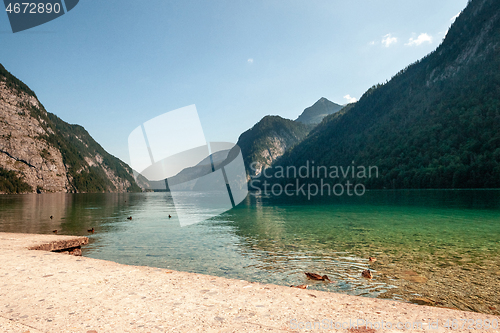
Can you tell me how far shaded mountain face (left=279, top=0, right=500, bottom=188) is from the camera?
113 meters

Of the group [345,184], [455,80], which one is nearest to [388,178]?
[345,184]

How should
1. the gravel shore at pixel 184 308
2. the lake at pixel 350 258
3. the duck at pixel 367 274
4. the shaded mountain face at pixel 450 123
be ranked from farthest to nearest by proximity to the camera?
the shaded mountain face at pixel 450 123, the duck at pixel 367 274, the lake at pixel 350 258, the gravel shore at pixel 184 308

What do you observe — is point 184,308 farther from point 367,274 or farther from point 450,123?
point 450,123

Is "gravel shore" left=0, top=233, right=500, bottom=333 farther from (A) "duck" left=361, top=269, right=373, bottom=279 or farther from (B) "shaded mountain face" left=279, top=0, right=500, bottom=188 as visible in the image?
(B) "shaded mountain face" left=279, top=0, right=500, bottom=188

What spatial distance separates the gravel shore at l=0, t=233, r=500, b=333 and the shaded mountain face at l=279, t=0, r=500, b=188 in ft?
423

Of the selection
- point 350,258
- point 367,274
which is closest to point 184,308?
point 367,274

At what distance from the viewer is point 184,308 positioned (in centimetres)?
508

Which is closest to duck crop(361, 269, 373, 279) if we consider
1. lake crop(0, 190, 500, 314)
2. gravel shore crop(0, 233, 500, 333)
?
lake crop(0, 190, 500, 314)

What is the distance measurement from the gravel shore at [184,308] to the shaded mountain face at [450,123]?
129m

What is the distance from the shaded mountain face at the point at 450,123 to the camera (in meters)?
113

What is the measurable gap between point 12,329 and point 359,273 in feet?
36.5

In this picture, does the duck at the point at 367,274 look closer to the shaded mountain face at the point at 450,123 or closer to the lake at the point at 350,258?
the lake at the point at 350,258

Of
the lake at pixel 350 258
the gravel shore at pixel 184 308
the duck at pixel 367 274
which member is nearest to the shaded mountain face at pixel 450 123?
the lake at pixel 350 258

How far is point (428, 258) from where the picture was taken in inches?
551
